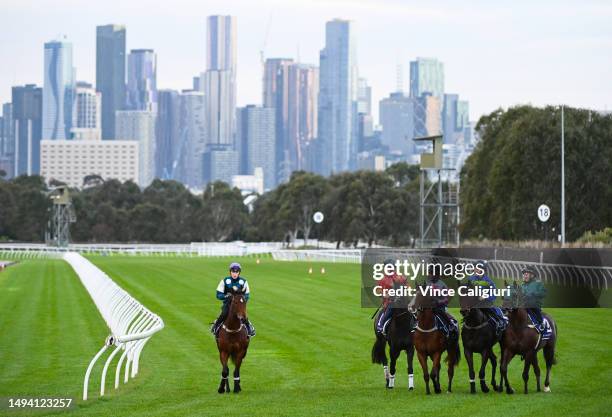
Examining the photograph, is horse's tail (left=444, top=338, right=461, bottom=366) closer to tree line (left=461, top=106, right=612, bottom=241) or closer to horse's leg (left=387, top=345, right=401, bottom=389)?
horse's leg (left=387, top=345, right=401, bottom=389)

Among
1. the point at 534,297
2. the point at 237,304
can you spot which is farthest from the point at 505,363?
the point at 237,304

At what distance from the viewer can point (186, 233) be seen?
136 metres

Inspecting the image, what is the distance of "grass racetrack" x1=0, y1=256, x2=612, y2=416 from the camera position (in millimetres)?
15906

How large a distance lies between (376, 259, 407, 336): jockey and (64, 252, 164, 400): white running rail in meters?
3.05

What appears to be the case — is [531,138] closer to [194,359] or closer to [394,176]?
[194,359]

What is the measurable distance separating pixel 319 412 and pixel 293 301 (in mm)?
21928

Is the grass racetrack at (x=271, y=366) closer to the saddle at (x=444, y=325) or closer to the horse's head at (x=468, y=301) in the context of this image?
the saddle at (x=444, y=325)

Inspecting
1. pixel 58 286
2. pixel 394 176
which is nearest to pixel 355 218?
pixel 394 176

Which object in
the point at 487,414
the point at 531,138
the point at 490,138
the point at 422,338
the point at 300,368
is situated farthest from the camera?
the point at 490,138

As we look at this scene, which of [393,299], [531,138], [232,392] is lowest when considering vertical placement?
[232,392]

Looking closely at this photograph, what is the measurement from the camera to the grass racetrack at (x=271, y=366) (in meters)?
15.9

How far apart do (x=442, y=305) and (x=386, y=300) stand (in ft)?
2.89

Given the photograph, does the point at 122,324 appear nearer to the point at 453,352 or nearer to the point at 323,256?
the point at 453,352

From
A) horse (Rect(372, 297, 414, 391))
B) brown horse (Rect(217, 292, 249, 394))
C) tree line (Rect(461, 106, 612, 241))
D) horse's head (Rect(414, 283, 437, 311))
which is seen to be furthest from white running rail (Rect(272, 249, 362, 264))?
horse's head (Rect(414, 283, 437, 311))
